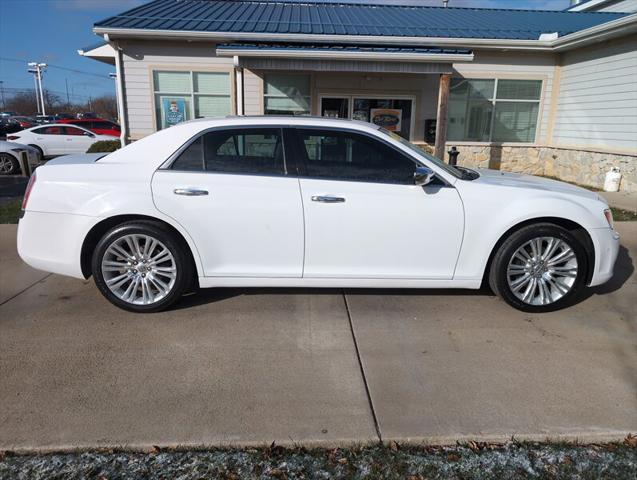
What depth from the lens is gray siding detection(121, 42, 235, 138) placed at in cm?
1242

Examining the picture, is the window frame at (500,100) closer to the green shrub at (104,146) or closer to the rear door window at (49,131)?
the green shrub at (104,146)

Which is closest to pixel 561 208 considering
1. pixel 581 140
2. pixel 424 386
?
pixel 424 386

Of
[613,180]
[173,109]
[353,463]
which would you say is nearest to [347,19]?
[173,109]

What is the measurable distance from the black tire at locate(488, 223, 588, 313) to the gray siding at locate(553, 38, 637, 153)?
8.03 m

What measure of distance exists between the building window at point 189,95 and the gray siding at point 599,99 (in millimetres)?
9059

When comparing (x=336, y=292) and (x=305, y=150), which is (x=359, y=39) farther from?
(x=336, y=292)

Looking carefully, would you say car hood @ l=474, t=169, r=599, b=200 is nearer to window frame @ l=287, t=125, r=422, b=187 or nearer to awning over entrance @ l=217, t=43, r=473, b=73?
window frame @ l=287, t=125, r=422, b=187

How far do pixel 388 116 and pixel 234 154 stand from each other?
1014 centimetres

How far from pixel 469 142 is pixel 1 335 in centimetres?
1248

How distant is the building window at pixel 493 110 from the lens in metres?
13.4

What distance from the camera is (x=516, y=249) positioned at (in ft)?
13.9

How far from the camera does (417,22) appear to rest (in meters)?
14.4

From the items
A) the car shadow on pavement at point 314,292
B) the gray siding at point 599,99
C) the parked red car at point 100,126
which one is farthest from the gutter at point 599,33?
the parked red car at point 100,126

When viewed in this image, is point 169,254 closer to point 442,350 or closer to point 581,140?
point 442,350
